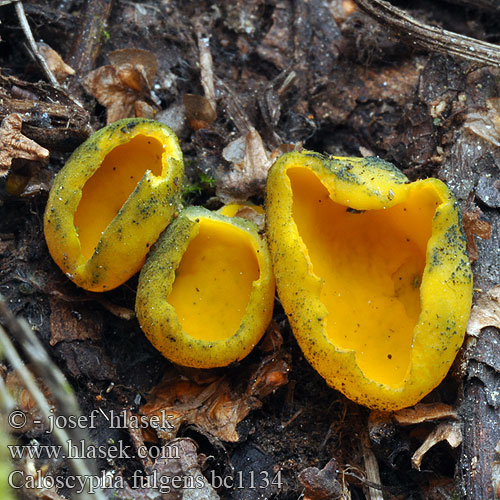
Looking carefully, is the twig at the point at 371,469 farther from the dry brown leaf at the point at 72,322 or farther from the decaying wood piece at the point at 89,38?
the decaying wood piece at the point at 89,38

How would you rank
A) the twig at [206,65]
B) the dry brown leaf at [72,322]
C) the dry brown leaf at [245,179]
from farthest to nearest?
the twig at [206,65] → the dry brown leaf at [245,179] → the dry brown leaf at [72,322]

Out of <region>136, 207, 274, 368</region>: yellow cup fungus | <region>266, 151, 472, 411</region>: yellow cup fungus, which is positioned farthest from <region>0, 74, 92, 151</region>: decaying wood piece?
<region>266, 151, 472, 411</region>: yellow cup fungus

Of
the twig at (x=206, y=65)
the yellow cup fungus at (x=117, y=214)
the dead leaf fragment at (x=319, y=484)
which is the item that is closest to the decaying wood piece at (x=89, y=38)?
the twig at (x=206, y=65)

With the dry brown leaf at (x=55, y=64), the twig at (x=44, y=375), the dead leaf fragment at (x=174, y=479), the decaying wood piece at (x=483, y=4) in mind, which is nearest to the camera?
the twig at (x=44, y=375)

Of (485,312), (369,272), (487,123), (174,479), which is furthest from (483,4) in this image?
(174,479)

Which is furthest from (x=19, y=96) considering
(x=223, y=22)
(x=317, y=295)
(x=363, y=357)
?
(x=363, y=357)

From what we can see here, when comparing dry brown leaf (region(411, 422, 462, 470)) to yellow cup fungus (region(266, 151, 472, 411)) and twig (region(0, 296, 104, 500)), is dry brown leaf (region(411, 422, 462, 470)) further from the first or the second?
twig (region(0, 296, 104, 500))

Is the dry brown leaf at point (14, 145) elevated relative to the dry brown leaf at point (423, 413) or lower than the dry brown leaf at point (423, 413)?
elevated
